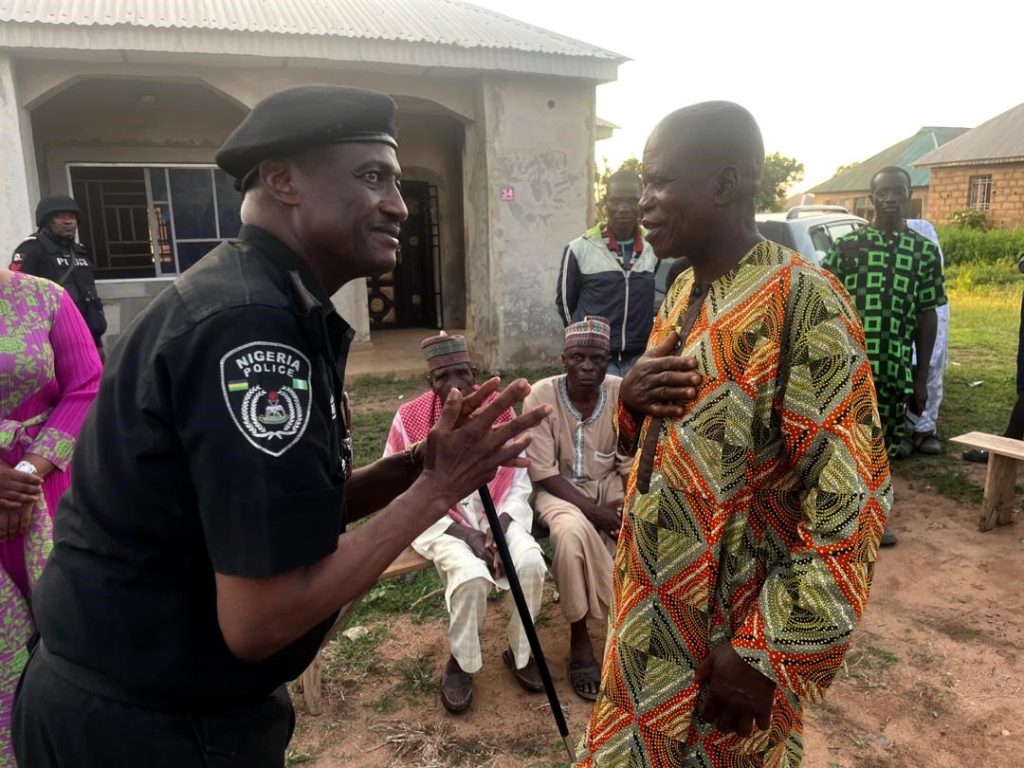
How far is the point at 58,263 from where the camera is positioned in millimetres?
6152

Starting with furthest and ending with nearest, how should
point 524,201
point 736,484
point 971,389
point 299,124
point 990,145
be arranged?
point 990,145 < point 524,201 < point 971,389 < point 736,484 < point 299,124

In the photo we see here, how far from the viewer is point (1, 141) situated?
23.3 feet

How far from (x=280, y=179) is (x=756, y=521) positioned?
1.09m

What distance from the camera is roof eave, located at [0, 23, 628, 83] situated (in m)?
6.89

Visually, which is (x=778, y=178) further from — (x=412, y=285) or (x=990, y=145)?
(x=412, y=285)

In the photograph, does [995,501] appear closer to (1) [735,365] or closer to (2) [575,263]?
(2) [575,263]

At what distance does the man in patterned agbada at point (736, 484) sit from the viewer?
4.47ft

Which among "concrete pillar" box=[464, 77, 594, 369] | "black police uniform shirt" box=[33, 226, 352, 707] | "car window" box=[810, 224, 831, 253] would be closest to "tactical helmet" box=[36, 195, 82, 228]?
"concrete pillar" box=[464, 77, 594, 369]

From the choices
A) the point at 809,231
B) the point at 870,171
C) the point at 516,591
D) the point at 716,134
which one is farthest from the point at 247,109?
the point at 870,171

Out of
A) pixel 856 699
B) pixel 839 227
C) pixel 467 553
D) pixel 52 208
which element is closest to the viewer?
pixel 856 699

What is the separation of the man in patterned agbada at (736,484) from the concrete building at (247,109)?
280 inches

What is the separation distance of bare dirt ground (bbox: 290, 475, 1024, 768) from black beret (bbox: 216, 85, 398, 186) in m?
2.37

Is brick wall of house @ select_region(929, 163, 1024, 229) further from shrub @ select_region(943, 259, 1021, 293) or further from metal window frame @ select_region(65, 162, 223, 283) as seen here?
metal window frame @ select_region(65, 162, 223, 283)

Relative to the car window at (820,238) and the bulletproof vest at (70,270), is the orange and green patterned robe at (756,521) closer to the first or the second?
the bulletproof vest at (70,270)
